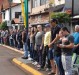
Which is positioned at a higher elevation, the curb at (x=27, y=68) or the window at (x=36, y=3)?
the window at (x=36, y=3)

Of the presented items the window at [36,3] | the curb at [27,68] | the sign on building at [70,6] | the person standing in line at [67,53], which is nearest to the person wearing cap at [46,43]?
the curb at [27,68]

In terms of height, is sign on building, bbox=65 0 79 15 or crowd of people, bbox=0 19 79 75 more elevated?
sign on building, bbox=65 0 79 15

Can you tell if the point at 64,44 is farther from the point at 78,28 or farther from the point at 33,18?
the point at 33,18

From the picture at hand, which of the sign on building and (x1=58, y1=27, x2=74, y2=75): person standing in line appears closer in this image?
(x1=58, y1=27, x2=74, y2=75): person standing in line

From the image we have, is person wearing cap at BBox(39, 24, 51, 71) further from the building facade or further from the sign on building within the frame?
the building facade

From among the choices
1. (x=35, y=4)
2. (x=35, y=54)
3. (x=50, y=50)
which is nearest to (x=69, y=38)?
(x=50, y=50)

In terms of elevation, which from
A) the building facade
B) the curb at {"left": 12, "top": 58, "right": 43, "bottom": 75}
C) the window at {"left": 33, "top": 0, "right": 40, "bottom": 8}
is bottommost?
the curb at {"left": 12, "top": 58, "right": 43, "bottom": 75}

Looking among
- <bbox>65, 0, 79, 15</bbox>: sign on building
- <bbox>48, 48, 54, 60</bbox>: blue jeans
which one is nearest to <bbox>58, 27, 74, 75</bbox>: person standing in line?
<bbox>48, 48, 54, 60</bbox>: blue jeans

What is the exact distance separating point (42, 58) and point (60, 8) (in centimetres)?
1592

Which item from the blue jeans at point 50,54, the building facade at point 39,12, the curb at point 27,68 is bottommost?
the curb at point 27,68

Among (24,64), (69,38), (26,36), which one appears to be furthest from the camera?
(26,36)

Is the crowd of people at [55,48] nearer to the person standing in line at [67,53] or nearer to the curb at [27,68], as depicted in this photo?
the person standing in line at [67,53]

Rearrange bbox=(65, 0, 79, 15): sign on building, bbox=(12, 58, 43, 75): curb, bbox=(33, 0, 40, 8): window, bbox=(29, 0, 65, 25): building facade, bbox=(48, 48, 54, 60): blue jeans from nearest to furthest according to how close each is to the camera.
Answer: bbox=(48, 48, 54, 60): blue jeans → bbox=(12, 58, 43, 75): curb → bbox=(65, 0, 79, 15): sign on building → bbox=(29, 0, 65, 25): building facade → bbox=(33, 0, 40, 8): window

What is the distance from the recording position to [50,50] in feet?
44.6
